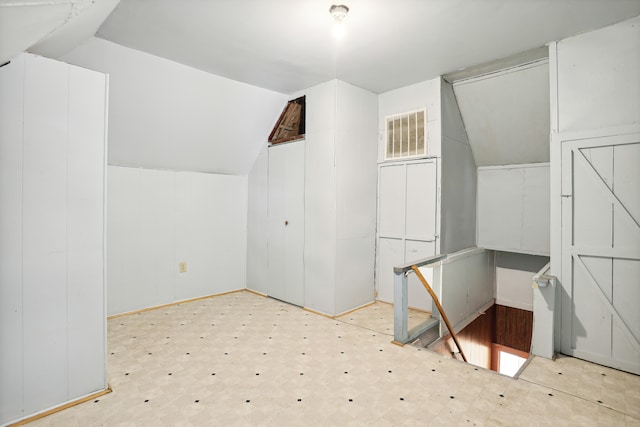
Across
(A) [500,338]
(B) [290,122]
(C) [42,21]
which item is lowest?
(A) [500,338]

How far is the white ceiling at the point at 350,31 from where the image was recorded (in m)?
2.50

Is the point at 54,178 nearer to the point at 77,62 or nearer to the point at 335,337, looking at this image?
the point at 77,62

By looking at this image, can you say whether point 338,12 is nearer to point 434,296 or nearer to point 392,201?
point 392,201

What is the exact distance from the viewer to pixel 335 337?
3.33m

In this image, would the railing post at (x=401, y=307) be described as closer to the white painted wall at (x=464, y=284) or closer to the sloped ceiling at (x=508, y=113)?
the white painted wall at (x=464, y=284)

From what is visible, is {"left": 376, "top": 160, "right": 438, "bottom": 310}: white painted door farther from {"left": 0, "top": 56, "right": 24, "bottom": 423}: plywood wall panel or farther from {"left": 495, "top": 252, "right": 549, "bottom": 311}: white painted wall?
{"left": 0, "top": 56, "right": 24, "bottom": 423}: plywood wall panel

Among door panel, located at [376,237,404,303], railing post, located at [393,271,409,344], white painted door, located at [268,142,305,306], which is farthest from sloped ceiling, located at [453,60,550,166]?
railing post, located at [393,271,409,344]

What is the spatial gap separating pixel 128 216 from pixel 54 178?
6.72 feet

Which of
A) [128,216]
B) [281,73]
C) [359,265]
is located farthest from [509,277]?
[128,216]

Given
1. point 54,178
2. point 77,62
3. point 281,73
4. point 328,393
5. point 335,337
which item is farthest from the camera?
point 281,73

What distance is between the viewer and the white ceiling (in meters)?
2.50

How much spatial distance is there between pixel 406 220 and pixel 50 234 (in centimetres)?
355

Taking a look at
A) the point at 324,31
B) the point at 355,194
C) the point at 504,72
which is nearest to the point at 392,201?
the point at 355,194

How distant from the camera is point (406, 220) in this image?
4.25 metres
